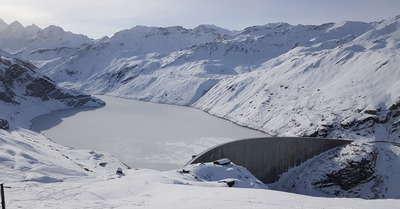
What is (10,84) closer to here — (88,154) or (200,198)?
(88,154)

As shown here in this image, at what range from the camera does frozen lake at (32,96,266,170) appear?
48553 millimetres

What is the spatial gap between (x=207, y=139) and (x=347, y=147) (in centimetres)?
2533

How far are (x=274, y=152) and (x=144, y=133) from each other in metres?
29.3

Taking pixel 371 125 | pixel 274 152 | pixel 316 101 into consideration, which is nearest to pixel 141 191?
pixel 274 152

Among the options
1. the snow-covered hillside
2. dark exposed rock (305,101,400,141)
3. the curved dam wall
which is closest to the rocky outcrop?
the snow-covered hillside

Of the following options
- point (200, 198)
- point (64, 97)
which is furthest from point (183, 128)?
point (64, 97)

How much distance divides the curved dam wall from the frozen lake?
9432 millimetres

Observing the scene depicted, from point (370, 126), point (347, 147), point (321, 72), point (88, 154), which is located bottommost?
point (88, 154)

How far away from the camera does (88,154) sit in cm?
4569

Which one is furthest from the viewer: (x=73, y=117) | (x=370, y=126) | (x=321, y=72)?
(x=73, y=117)

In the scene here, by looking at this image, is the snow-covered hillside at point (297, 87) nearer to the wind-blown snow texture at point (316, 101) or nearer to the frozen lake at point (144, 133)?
the wind-blown snow texture at point (316, 101)

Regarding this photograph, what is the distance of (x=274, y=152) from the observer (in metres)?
45.9

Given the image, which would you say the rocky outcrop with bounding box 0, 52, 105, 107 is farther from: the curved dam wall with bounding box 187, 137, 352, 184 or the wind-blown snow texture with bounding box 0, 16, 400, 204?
the curved dam wall with bounding box 187, 137, 352, 184

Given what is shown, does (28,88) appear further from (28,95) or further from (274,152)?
(274,152)
